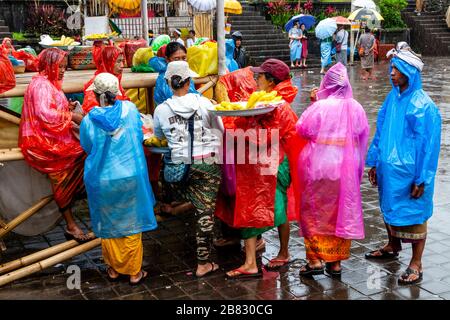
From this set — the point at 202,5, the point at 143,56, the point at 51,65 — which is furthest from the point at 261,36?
the point at 51,65

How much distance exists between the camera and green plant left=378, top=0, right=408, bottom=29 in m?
26.7

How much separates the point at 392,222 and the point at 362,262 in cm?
57

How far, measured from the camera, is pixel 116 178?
4.62 meters

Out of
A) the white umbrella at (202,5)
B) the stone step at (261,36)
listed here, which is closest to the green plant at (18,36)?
the white umbrella at (202,5)

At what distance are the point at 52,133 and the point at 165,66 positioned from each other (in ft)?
4.63

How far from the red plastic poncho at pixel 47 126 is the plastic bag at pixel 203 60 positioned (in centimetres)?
156

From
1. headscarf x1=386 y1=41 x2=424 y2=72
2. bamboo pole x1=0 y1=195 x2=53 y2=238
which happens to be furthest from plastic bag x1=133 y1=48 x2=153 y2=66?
headscarf x1=386 y1=41 x2=424 y2=72

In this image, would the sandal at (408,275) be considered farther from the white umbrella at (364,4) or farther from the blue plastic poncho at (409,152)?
the white umbrella at (364,4)

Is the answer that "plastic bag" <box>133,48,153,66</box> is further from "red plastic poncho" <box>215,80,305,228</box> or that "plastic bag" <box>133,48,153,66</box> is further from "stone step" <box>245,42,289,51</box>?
"stone step" <box>245,42,289,51</box>

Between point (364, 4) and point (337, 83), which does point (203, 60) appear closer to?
point (337, 83)
